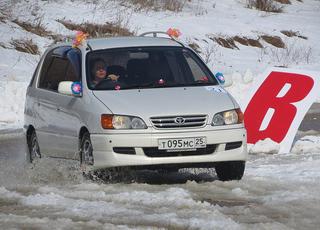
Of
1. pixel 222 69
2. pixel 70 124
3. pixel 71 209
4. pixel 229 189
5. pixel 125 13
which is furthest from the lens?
pixel 125 13

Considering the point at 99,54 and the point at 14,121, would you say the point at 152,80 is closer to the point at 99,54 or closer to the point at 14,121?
the point at 99,54

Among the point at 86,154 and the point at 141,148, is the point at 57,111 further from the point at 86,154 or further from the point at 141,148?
the point at 141,148

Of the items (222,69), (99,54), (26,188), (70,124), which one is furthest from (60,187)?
(222,69)

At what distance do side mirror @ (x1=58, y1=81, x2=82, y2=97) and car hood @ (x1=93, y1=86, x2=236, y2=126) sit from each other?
0.25 metres

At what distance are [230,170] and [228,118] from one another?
653 millimetres

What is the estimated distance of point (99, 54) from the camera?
38.8 ft

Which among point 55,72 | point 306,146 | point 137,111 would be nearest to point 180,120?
point 137,111

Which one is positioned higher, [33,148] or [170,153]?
[170,153]

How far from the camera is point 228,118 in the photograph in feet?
35.6

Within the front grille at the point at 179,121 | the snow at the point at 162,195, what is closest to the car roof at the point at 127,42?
the snow at the point at 162,195

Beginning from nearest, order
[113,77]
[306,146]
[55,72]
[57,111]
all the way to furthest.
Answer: [113,77] → [57,111] → [55,72] → [306,146]

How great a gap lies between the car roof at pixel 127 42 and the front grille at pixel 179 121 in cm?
170

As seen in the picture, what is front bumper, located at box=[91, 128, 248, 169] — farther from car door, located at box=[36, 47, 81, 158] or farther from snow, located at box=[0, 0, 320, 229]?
car door, located at box=[36, 47, 81, 158]

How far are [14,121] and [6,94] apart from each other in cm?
94
